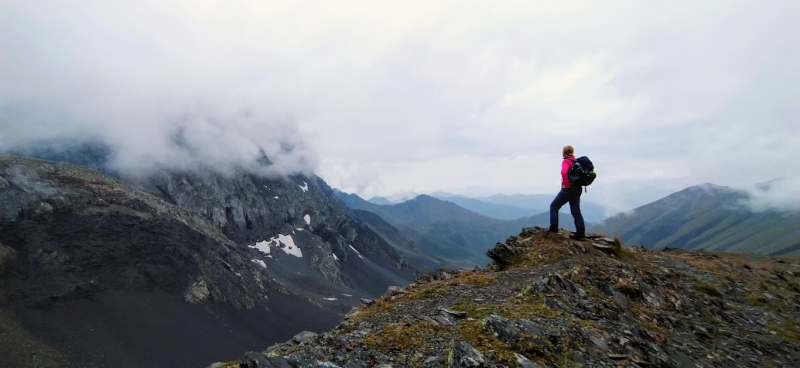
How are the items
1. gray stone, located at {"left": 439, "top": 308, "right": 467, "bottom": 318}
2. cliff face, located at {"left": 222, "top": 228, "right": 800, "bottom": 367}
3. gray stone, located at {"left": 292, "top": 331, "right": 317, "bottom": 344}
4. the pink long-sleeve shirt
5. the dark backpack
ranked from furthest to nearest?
the pink long-sleeve shirt
the dark backpack
gray stone, located at {"left": 292, "top": 331, "right": 317, "bottom": 344}
gray stone, located at {"left": 439, "top": 308, "right": 467, "bottom": 318}
cliff face, located at {"left": 222, "top": 228, "right": 800, "bottom": 367}

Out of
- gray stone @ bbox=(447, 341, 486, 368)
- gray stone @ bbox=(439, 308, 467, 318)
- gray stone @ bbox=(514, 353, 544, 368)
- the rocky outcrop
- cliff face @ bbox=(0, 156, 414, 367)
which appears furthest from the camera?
the rocky outcrop

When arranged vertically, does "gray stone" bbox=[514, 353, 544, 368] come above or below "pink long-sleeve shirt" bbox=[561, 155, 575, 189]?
below

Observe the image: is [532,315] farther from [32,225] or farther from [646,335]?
[32,225]

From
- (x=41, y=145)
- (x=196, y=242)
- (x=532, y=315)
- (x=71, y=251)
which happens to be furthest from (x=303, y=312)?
(x=41, y=145)

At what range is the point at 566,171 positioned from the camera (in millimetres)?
19469

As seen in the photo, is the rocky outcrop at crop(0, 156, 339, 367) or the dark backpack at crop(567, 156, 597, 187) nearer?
the dark backpack at crop(567, 156, 597, 187)

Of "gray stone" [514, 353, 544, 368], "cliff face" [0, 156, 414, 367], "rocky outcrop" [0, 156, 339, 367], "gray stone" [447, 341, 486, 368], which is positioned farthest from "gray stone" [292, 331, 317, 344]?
"rocky outcrop" [0, 156, 339, 367]

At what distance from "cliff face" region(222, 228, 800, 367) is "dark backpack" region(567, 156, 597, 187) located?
3835 mm

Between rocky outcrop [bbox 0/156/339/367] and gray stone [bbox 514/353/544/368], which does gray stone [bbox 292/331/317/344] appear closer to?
gray stone [bbox 514/353/544/368]

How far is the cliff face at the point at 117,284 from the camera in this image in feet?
275

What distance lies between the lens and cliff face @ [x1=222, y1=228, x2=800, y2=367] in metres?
10.4

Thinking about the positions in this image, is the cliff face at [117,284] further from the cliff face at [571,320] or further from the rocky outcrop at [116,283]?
the cliff face at [571,320]

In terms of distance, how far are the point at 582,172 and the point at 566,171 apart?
742mm

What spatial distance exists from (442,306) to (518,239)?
397 inches
